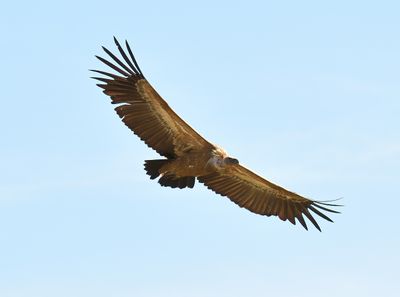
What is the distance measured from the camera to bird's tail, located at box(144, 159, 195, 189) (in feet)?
74.3

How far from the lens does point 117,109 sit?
73.7ft

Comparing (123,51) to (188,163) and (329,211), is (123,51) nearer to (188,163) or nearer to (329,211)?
(188,163)

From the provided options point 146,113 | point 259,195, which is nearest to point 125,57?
point 146,113

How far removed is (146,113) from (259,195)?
366cm

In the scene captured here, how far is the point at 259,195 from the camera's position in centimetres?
A: 2470

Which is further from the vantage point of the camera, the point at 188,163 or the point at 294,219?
the point at 294,219

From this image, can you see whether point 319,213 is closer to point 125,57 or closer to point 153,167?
point 153,167

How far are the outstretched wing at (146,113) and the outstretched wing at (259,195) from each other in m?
1.56

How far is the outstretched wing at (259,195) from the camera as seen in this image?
79.3 feet

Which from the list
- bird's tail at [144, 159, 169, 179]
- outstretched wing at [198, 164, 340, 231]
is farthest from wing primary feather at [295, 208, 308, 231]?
bird's tail at [144, 159, 169, 179]

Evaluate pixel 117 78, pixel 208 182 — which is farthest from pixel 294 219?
pixel 117 78

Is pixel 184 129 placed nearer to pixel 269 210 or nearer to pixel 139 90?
pixel 139 90

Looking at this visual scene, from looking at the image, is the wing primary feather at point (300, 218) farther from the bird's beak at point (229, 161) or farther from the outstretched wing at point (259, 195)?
the bird's beak at point (229, 161)

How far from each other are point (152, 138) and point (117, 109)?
974 millimetres
